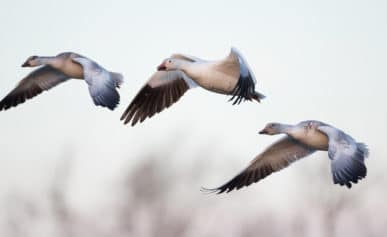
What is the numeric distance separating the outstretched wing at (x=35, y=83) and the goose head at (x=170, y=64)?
181cm

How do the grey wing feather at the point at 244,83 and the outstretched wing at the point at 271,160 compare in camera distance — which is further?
the outstretched wing at the point at 271,160

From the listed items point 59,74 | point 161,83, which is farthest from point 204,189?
point 59,74

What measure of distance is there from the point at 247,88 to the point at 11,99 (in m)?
4.13

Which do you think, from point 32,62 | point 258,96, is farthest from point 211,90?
point 32,62

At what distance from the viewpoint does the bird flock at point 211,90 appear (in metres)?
11.6

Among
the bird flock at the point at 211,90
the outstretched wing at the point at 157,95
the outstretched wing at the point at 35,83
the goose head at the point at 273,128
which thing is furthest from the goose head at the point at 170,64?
the outstretched wing at the point at 35,83

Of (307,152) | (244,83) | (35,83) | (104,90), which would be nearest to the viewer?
(244,83)

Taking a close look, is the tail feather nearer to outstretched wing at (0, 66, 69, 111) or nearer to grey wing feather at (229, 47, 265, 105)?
grey wing feather at (229, 47, 265, 105)

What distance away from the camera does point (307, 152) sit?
1299cm

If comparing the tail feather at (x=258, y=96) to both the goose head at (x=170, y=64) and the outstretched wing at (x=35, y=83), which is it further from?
the outstretched wing at (x=35, y=83)

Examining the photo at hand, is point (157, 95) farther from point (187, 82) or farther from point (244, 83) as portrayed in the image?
point (244, 83)

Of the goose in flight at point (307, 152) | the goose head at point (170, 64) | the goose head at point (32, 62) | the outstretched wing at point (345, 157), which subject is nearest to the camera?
the outstretched wing at point (345, 157)

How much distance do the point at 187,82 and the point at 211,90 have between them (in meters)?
0.88

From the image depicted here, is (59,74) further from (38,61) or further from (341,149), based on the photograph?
(341,149)
